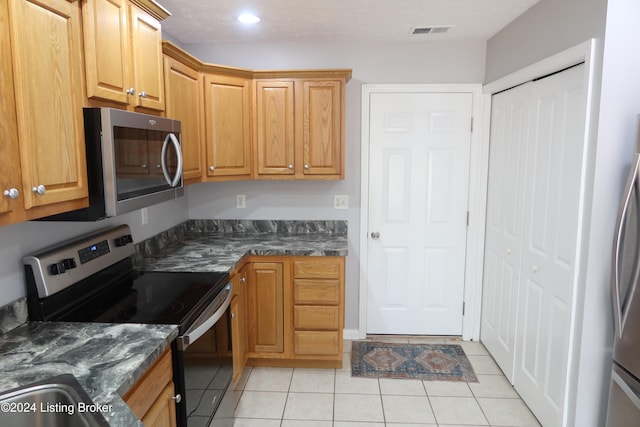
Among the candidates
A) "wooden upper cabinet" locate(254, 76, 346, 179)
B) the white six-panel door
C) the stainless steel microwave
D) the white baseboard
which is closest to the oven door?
the stainless steel microwave

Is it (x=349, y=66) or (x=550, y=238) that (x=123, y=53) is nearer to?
(x=349, y=66)

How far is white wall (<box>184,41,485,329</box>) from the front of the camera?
3299 mm

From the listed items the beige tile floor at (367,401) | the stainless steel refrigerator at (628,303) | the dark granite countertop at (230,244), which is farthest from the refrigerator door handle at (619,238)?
Answer: the dark granite countertop at (230,244)

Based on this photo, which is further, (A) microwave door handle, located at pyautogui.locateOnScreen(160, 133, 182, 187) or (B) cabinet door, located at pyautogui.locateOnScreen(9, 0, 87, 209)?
(A) microwave door handle, located at pyautogui.locateOnScreen(160, 133, 182, 187)

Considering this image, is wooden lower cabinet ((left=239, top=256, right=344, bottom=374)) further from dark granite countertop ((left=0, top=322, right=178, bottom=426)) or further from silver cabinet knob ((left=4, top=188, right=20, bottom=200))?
silver cabinet knob ((left=4, top=188, right=20, bottom=200))

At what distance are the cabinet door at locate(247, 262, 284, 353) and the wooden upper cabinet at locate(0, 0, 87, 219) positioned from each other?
155 centimetres

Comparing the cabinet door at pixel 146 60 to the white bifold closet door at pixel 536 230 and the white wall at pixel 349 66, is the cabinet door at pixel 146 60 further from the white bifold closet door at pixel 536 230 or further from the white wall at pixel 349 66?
the white bifold closet door at pixel 536 230

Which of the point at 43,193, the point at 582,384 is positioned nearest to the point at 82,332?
the point at 43,193

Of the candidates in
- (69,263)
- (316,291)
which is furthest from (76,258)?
(316,291)

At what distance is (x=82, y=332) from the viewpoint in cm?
161

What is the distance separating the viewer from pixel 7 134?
121 cm

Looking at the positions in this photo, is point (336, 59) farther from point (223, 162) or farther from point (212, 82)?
point (223, 162)

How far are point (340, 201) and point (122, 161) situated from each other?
204cm

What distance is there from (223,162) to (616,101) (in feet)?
7.53
